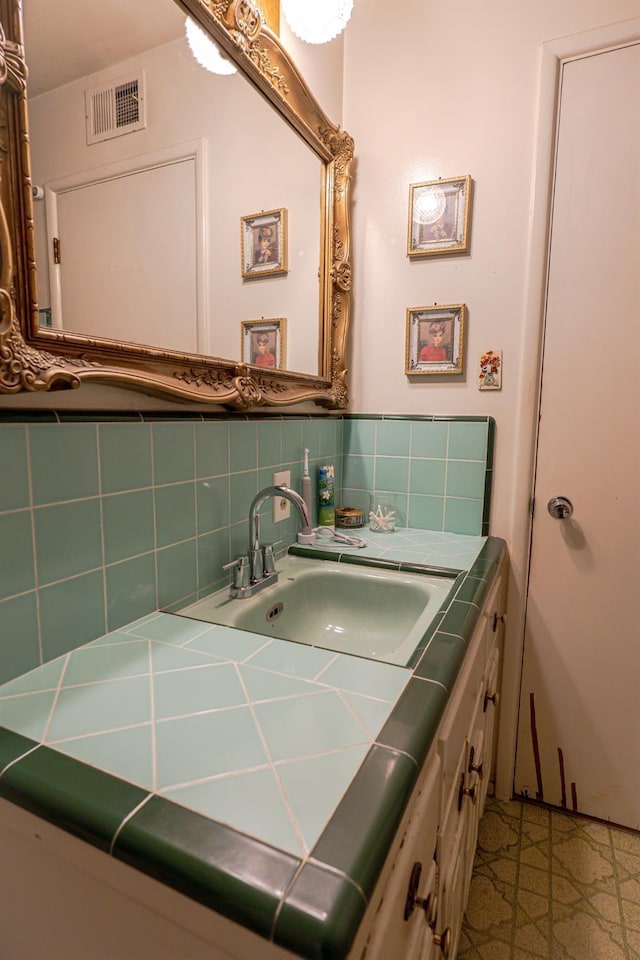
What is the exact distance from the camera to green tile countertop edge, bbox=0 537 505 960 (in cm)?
35

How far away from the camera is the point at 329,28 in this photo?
1.28 metres

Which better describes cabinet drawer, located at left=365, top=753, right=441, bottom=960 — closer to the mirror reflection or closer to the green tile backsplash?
the green tile backsplash

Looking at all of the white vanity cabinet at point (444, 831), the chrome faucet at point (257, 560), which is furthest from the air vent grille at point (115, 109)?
the white vanity cabinet at point (444, 831)

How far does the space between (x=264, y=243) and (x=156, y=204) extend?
383 mm

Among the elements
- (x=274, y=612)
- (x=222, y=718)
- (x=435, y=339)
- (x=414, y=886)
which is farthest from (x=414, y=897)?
(x=435, y=339)

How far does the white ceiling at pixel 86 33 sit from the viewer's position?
609 millimetres

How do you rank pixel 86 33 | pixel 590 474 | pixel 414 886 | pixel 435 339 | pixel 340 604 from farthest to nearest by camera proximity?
pixel 435 339 < pixel 590 474 < pixel 340 604 < pixel 86 33 < pixel 414 886

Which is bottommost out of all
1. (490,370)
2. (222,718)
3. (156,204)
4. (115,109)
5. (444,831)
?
(444,831)

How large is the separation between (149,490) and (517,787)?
58.9 inches

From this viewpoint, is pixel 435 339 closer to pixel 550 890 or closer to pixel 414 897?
pixel 414 897

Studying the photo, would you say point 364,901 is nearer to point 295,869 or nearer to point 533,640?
point 295,869

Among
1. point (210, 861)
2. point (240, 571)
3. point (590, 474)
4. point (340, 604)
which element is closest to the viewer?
point (210, 861)

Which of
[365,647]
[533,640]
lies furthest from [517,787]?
[365,647]

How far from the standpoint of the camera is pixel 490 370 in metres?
1.40
